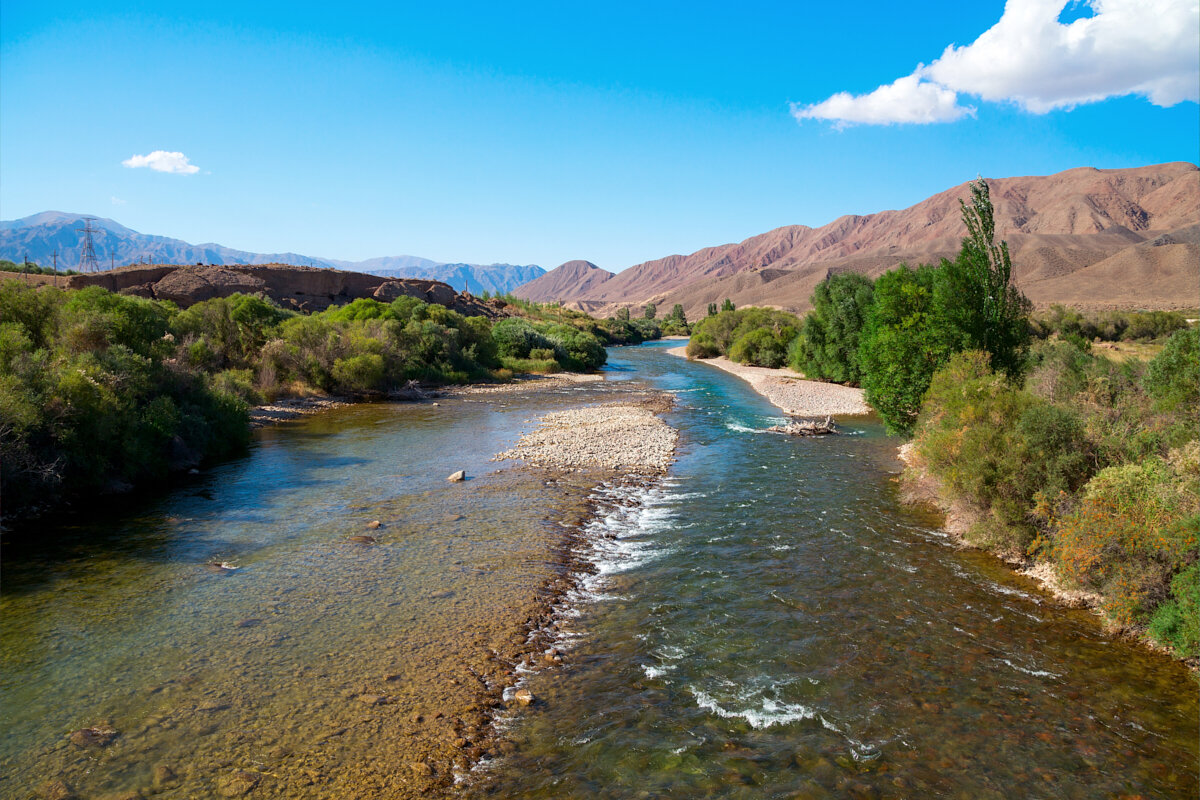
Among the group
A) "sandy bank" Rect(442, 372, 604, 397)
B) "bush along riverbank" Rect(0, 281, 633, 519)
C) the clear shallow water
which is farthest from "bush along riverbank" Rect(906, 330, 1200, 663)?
"sandy bank" Rect(442, 372, 604, 397)

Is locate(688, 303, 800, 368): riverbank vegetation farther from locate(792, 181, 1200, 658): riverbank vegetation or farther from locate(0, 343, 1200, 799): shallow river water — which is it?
locate(0, 343, 1200, 799): shallow river water

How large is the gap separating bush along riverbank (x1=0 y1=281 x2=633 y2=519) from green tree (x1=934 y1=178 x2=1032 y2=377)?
1045 inches

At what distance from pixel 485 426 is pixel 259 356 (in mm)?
19004

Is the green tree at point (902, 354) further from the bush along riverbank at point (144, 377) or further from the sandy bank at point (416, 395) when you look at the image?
the sandy bank at point (416, 395)

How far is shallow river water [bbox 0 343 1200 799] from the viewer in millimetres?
7180

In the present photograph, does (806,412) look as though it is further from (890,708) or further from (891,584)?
(890,708)

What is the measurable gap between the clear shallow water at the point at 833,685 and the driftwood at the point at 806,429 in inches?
491

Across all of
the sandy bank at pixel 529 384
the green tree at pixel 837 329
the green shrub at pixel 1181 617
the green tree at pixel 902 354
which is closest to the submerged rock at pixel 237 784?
the green shrub at pixel 1181 617

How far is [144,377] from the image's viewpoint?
20406 millimetres

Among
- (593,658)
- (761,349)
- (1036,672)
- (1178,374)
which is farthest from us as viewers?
(761,349)

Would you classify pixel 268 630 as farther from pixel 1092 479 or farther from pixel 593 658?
pixel 1092 479

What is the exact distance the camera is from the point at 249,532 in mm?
14977

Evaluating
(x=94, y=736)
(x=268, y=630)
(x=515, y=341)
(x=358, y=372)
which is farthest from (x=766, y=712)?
(x=515, y=341)

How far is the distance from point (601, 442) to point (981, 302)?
48.3 feet
